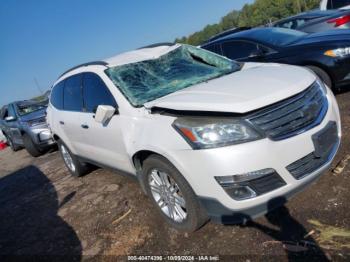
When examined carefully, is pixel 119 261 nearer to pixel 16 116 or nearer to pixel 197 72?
pixel 197 72

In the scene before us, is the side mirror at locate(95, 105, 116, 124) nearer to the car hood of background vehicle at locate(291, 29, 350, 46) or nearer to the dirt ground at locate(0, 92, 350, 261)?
the dirt ground at locate(0, 92, 350, 261)

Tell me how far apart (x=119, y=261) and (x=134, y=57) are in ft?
8.02

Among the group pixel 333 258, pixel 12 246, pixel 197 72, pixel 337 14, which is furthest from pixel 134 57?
pixel 337 14

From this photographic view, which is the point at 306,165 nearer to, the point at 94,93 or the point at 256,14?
the point at 94,93

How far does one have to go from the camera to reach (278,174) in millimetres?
2787

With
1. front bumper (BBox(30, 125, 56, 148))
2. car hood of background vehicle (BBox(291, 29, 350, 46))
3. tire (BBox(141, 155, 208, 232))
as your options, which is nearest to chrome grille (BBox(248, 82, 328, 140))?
tire (BBox(141, 155, 208, 232))

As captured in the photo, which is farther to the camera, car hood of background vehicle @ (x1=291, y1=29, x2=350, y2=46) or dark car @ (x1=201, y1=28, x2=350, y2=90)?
car hood of background vehicle @ (x1=291, y1=29, x2=350, y2=46)

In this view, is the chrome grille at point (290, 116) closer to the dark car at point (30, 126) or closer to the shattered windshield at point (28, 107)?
the dark car at point (30, 126)

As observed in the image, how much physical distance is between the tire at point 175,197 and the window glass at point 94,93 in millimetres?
888

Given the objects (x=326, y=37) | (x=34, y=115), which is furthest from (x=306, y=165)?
(x=34, y=115)

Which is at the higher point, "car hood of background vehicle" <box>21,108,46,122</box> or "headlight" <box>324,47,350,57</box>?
"headlight" <box>324,47,350,57</box>

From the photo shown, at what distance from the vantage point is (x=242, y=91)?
309cm

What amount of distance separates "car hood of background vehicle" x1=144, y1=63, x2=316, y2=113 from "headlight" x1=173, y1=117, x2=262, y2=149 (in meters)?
0.10

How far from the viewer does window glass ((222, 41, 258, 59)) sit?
6762 mm
